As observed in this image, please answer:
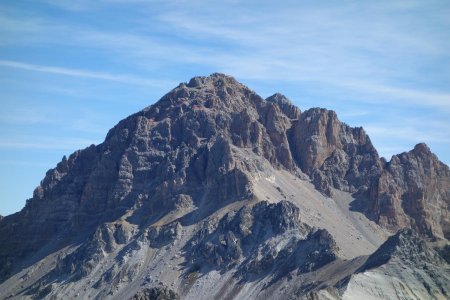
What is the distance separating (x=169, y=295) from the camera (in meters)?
180

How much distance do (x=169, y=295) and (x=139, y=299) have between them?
302 inches

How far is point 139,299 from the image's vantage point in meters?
174
